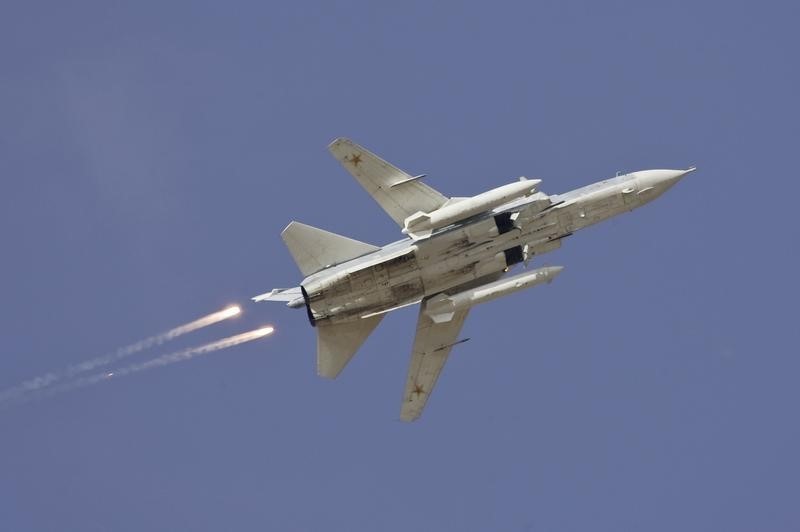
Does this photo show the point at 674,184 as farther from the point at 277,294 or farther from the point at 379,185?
the point at 277,294

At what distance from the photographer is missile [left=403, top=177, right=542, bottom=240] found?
3916 centimetres

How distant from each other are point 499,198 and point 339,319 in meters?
6.77

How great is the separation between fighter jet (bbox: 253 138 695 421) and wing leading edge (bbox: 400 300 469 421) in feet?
5.82

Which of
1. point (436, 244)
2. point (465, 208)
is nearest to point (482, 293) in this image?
point (436, 244)

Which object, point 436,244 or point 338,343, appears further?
point 338,343

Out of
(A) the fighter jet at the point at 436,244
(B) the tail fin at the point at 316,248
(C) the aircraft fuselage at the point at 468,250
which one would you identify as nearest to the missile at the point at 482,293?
(A) the fighter jet at the point at 436,244

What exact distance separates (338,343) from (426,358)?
3.43 m

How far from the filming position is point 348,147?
132 ft

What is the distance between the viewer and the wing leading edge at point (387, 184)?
40.2 metres

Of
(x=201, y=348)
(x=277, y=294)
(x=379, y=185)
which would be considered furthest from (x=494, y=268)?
(x=201, y=348)

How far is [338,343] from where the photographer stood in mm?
42562

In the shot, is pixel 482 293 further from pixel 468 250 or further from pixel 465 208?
pixel 465 208

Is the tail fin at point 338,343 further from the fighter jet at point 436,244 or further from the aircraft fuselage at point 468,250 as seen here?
the aircraft fuselage at point 468,250

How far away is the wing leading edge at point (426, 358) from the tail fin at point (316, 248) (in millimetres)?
3834
